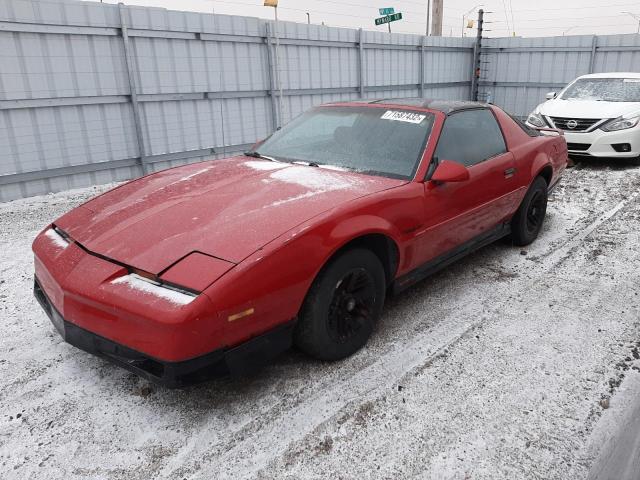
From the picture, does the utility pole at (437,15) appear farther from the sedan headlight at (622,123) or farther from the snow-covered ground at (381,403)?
the snow-covered ground at (381,403)

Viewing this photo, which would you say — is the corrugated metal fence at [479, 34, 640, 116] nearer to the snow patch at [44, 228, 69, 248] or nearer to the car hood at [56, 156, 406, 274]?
the car hood at [56, 156, 406, 274]

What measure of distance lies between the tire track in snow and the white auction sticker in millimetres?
1399

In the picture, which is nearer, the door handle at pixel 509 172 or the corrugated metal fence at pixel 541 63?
the door handle at pixel 509 172

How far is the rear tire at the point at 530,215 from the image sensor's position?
4.50 metres

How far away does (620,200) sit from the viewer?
6.32 meters

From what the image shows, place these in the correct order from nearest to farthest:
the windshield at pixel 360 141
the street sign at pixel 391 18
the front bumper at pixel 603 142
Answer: the windshield at pixel 360 141, the front bumper at pixel 603 142, the street sign at pixel 391 18

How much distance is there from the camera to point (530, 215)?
470 cm

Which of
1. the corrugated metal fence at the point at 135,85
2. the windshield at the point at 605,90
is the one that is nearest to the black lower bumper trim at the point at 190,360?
the corrugated metal fence at the point at 135,85

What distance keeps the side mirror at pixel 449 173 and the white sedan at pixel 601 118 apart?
18.0 feet

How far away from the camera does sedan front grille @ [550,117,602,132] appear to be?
8070 mm

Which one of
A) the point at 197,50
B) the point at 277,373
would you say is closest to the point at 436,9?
the point at 197,50

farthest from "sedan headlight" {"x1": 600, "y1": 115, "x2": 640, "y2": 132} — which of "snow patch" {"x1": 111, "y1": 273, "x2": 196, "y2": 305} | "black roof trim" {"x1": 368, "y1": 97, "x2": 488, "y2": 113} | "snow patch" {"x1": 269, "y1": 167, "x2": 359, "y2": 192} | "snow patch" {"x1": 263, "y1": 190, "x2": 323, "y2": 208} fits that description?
"snow patch" {"x1": 111, "y1": 273, "x2": 196, "y2": 305}

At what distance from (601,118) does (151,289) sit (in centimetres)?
823

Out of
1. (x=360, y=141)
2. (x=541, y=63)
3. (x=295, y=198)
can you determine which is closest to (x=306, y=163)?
(x=360, y=141)
